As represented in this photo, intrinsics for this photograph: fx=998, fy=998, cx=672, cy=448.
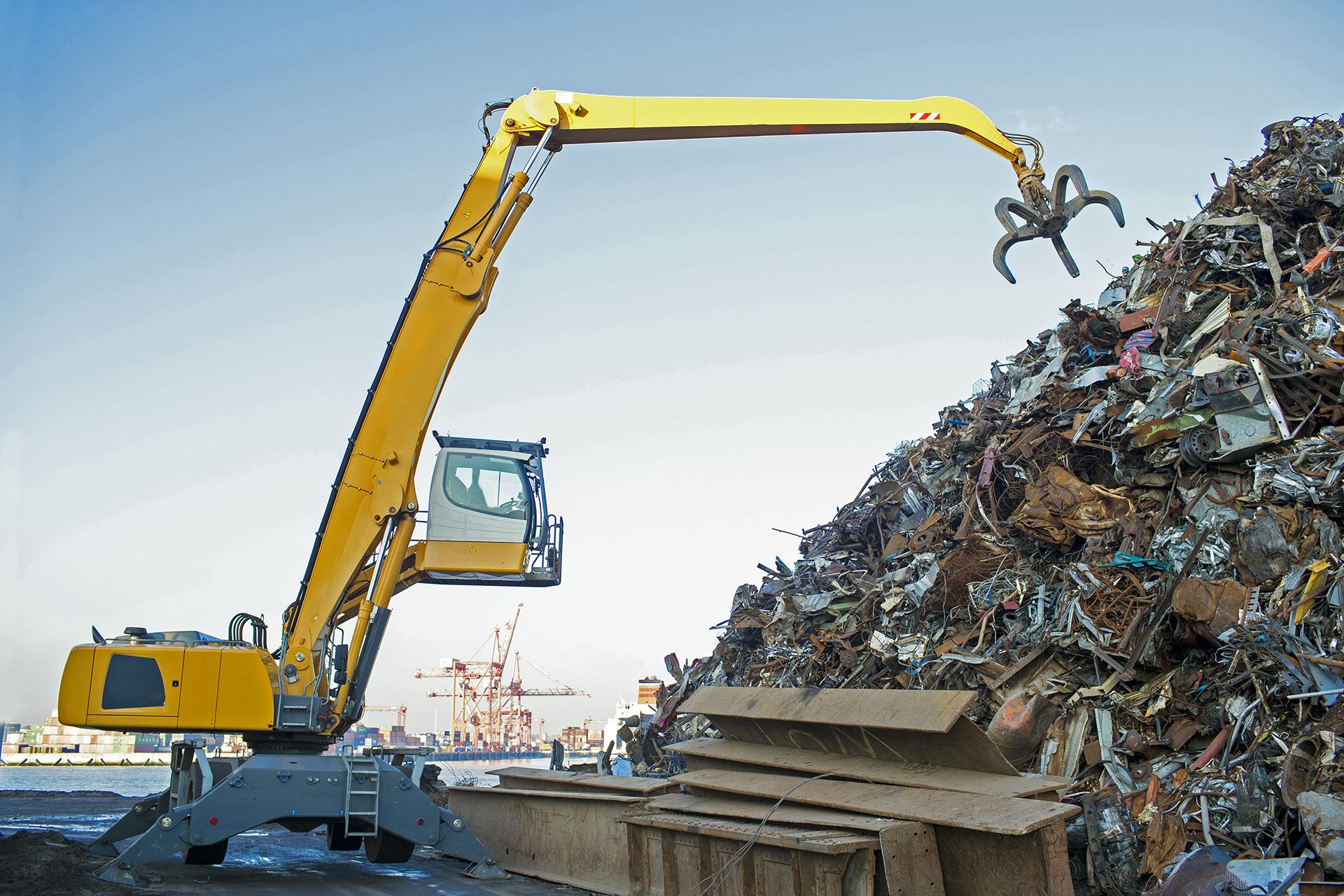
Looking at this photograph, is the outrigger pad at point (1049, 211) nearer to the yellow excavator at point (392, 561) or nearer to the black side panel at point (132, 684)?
the yellow excavator at point (392, 561)

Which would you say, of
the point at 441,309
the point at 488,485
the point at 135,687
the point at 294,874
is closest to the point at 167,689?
the point at 135,687

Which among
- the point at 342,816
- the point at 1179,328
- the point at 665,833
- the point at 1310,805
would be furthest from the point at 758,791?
the point at 1179,328

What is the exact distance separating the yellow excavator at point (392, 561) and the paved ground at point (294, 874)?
0.28m

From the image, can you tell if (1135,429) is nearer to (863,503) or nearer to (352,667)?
(863,503)

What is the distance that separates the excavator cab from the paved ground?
2.74 m

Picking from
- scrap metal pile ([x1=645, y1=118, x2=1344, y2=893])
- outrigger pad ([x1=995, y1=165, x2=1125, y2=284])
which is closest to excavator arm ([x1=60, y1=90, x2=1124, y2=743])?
outrigger pad ([x1=995, y1=165, x2=1125, y2=284])

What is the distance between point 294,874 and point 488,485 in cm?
405

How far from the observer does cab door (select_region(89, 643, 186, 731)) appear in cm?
848

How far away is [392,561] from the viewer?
939 cm

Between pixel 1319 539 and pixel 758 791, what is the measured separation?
4852 mm

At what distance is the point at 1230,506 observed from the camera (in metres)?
8.71

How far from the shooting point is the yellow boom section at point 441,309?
30.7 feet

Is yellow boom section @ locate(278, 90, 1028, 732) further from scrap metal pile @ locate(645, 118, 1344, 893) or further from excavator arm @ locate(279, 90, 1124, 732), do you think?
scrap metal pile @ locate(645, 118, 1344, 893)

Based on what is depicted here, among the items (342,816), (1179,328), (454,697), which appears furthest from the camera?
(454,697)
